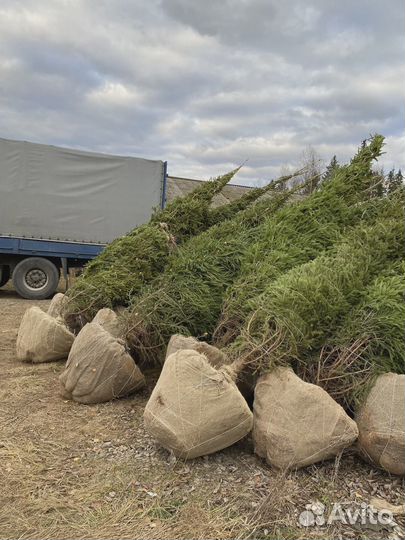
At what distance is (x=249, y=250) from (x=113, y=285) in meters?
1.58

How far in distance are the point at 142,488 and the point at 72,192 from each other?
866 cm

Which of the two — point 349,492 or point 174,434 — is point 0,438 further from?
point 349,492

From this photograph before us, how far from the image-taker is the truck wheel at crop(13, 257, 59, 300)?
33.4 feet

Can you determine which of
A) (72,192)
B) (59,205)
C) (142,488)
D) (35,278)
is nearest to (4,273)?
(35,278)

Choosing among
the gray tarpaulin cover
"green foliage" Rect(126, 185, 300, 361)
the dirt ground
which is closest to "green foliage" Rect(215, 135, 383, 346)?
"green foliage" Rect(126, 185, 300, 361)

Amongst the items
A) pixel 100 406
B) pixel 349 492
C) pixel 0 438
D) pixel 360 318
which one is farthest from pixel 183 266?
pixel 349 492

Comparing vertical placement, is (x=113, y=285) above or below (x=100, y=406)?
above

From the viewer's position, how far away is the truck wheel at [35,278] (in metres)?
10.2

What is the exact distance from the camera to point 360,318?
3.44 metres

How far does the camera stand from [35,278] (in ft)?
33.9

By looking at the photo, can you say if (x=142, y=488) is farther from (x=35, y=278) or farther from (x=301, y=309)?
(x=35, y=278)

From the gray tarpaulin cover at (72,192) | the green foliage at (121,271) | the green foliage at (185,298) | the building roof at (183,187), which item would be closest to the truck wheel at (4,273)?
the gray tarpaulin cover at (72,192)

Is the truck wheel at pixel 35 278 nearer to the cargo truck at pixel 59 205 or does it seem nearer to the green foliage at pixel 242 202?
the cargo truck at pixel 59 205

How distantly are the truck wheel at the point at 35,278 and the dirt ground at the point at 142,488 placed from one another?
22.3 ft
